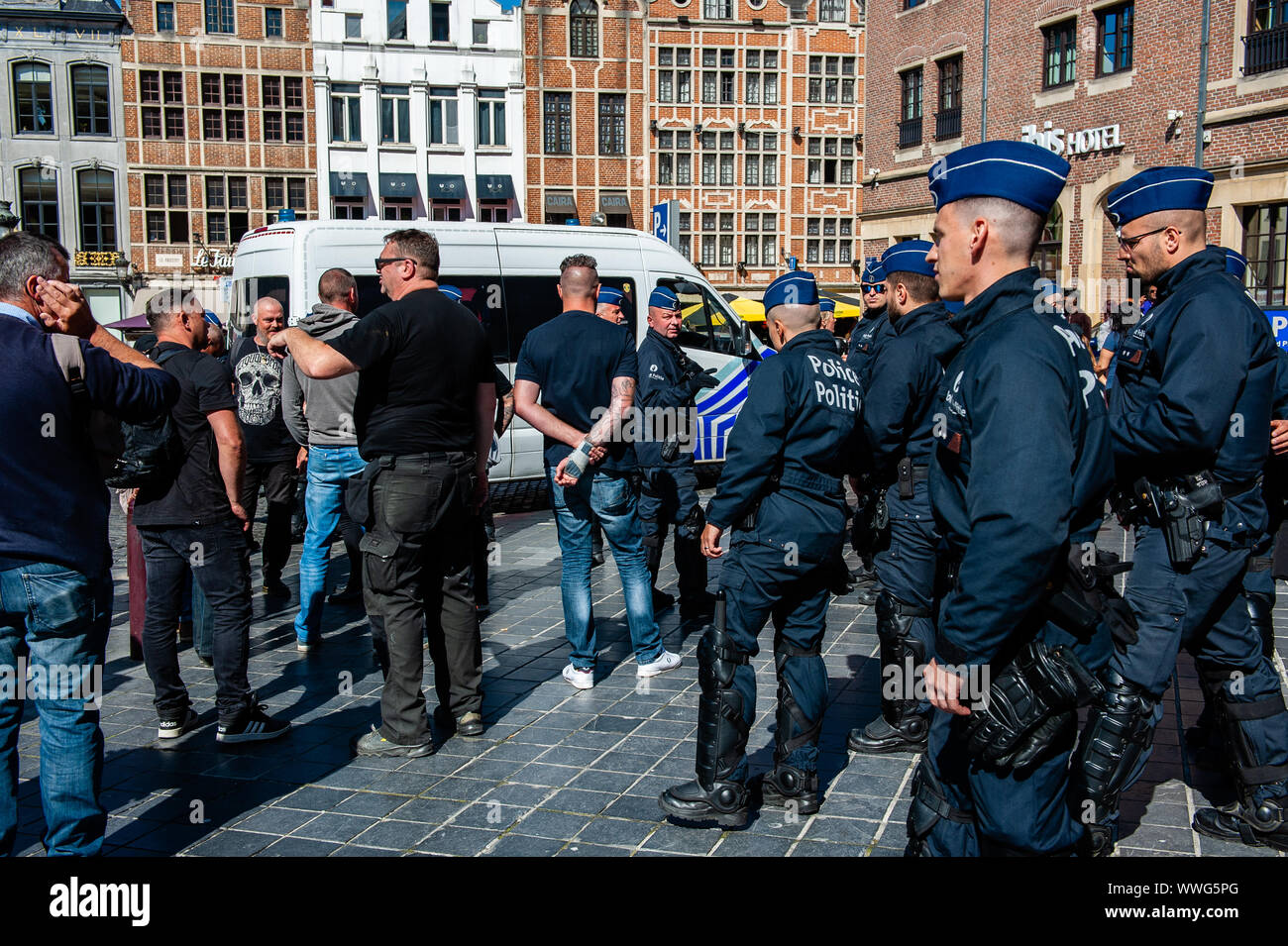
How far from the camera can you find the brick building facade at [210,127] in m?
37.9

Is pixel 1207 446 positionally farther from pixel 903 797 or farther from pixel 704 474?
pixel 704 474

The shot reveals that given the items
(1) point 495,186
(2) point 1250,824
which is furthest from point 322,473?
(1) point 495,186

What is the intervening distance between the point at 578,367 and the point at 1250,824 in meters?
3.70

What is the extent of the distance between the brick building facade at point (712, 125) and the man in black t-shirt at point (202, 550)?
36.1 meters

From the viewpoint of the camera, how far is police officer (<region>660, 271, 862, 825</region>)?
401 cm

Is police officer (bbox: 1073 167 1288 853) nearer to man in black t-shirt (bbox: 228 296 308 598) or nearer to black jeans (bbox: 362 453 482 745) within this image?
black jeans (bbox: 362 453 482 745)

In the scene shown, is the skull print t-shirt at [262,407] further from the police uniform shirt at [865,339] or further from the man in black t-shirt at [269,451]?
the police uniform shirt at [865,339]

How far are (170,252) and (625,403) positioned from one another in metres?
37.6

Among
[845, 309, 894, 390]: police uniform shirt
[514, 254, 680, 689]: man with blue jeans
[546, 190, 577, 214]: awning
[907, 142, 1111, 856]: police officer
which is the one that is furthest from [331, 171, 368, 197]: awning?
[907, 142, 1111, 856]: police officer

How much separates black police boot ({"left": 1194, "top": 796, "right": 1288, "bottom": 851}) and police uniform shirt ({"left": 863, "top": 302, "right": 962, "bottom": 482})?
1840mm

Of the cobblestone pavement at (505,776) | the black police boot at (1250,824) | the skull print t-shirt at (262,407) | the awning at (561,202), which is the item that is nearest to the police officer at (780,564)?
the cobblestone pavement at (505,776)

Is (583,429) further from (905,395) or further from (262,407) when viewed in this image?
(262,407)

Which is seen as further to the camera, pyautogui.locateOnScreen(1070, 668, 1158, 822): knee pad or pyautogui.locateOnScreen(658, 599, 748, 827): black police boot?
pyautogui.locateOnScreen(658, 599, 748, 827): black police boot

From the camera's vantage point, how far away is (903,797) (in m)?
4.33
